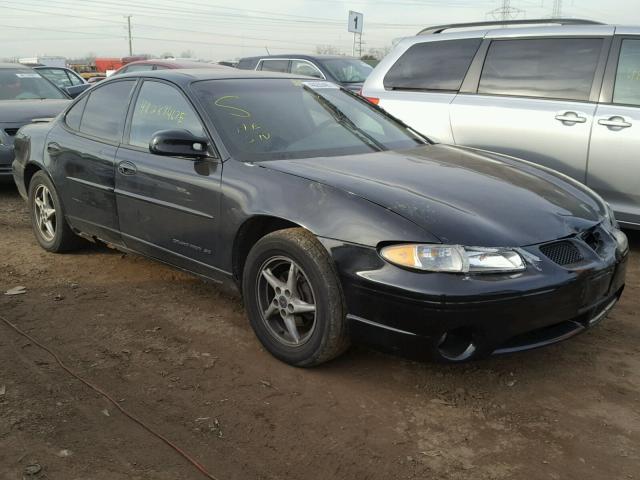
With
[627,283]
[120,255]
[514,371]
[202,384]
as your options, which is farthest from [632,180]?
[120,255]

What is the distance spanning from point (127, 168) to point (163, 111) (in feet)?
1.40

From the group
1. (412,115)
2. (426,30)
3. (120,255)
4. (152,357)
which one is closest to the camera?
(152,357)

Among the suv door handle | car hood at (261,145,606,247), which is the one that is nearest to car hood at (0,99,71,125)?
car hood at (261,145,606,247)

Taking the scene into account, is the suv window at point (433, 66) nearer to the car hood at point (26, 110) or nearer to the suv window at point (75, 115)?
the suv window at point (75, 115)

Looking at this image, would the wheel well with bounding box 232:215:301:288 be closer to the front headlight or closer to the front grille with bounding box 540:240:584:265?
the front headlight

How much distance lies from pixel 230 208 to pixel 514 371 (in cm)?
168

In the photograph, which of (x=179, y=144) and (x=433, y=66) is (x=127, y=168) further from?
(x=433, y=66)

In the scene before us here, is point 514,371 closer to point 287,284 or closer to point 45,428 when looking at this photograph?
point 287,284

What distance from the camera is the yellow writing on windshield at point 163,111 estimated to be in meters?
3.84

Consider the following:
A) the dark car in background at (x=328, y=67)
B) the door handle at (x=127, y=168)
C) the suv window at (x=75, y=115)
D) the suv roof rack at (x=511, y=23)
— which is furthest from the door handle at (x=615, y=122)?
the dark car in background at (x=328, y=67)

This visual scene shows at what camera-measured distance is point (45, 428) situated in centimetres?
267

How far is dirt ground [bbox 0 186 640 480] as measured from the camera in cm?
244

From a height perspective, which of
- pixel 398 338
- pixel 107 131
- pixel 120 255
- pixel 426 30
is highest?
pixel 426 30

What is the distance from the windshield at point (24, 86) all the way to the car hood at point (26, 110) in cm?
52
